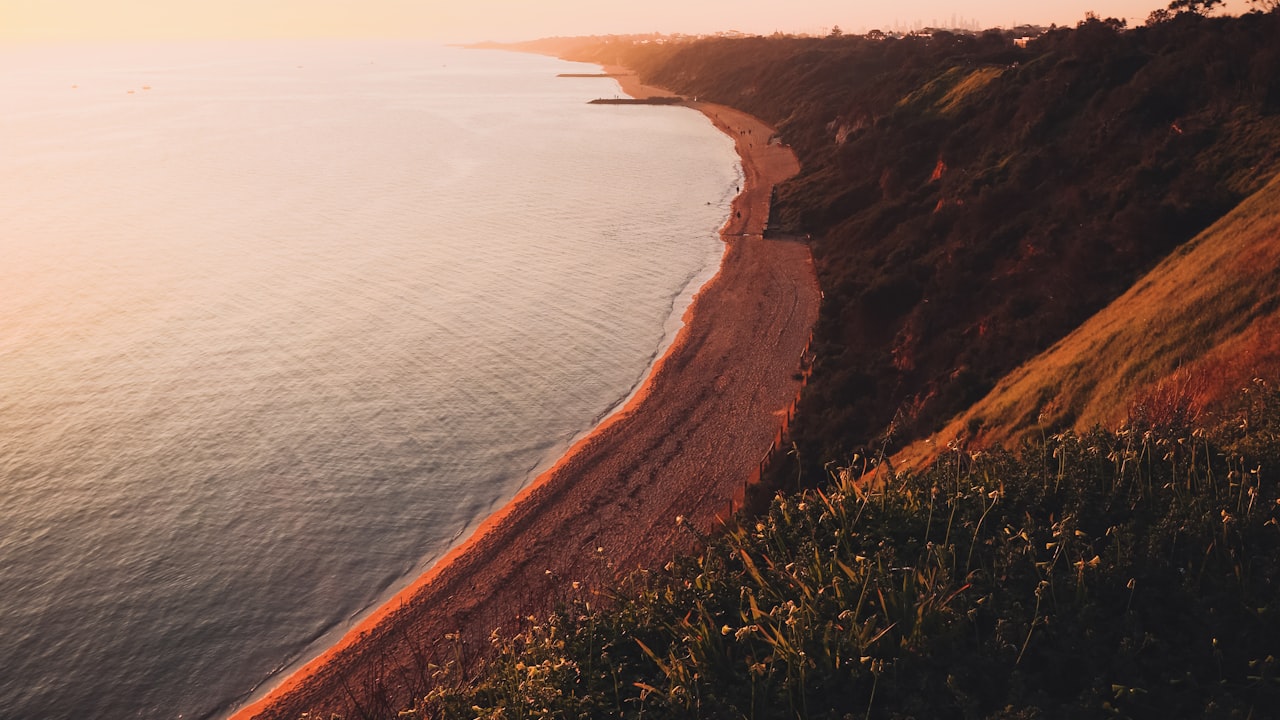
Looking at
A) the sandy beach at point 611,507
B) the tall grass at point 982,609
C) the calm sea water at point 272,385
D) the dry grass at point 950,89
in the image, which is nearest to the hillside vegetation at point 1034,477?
the tall grass at point 982,609

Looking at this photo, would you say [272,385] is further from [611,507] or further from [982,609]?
[982,609]

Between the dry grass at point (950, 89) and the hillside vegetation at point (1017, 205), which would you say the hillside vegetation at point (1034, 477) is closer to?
the hillside vegetation at point (1017, 205)

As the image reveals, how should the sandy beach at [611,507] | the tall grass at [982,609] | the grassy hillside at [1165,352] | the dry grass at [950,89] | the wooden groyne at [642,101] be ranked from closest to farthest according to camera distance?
the tall grass at [982,609], the grassy hillside at [1165,352], the sandy beach at [611,507], the dry grass at [950,89], the wooden groyne at [642,101]

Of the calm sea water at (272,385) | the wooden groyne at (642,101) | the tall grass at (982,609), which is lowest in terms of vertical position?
the calm sea water at (272,385)

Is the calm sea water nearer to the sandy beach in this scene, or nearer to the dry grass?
the sandy beach

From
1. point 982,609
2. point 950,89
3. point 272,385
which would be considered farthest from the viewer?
point 950,89

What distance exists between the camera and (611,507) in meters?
31.8

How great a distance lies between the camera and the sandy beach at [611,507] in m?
24.7

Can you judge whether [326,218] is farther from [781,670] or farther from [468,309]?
[781,670]

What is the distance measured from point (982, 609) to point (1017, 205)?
3593 cm

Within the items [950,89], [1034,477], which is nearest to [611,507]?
[1034,477]

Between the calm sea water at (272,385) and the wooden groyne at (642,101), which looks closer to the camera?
the calm sea water at (272,385)

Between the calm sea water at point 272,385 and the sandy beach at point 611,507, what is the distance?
6.19ft

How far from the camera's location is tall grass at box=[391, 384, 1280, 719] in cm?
1010
